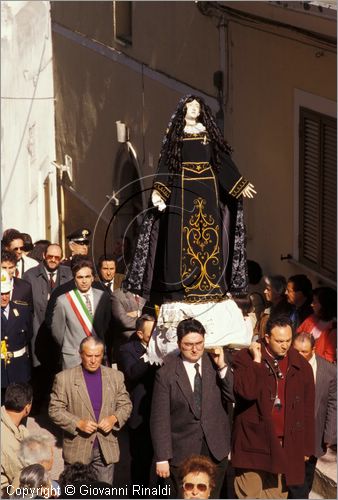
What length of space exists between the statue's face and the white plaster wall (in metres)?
13.6

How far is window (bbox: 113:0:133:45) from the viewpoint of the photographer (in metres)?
20.0

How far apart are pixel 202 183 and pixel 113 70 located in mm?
10248

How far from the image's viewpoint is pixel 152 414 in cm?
958

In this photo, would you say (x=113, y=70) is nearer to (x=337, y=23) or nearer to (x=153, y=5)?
(x=153, y=5)

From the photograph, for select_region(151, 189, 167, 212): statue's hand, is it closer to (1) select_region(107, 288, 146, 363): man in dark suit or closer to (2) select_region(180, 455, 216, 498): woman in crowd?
(1) select_region(107, 288, 146, 363): man in dark suit

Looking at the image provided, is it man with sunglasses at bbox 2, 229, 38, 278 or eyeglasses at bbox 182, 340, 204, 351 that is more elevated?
man with sunglasses at bbox 2, 229, 38, 278

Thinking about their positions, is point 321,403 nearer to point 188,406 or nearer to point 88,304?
point 188,406

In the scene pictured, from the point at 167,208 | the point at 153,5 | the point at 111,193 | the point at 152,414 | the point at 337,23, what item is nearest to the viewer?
the point at 152,414

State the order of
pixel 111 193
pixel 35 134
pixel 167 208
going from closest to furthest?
pixel 167 208 < pixel 111 193 < pixel 35 134

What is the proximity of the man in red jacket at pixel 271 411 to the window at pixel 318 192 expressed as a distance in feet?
13.8

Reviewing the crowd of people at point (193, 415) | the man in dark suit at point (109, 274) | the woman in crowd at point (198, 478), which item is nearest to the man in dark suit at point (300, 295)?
the crowd of people at point (193, 415)

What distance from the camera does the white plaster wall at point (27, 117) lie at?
Answer: 2456cm

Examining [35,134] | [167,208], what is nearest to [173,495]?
[167,208]

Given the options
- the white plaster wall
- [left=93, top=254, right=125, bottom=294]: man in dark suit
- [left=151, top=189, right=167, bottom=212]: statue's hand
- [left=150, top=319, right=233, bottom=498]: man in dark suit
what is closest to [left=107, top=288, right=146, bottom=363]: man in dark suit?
[left=93, top=254, right=125, bottom=294]: man in dark suit
